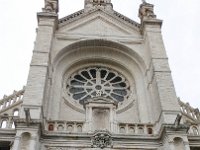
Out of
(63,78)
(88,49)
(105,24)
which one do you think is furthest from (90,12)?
(63,78)

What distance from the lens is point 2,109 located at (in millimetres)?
15219

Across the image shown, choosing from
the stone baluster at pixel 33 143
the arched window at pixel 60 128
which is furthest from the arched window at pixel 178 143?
the stone baluster at pixel 33 143

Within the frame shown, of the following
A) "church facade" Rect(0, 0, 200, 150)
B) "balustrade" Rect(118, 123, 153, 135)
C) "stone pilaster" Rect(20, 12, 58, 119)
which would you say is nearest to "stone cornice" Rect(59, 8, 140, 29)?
"church facade" Rect(0, 0, 200, 150)

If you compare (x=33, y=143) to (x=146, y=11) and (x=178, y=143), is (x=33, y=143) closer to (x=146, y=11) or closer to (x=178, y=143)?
(x=178, y=143)

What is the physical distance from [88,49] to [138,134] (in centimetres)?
626

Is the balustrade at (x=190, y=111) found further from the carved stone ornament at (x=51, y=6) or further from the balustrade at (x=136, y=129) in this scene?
the carved stone ornament at (x=51, y=6)

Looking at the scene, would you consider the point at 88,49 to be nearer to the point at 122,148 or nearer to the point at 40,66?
the point at 40,66

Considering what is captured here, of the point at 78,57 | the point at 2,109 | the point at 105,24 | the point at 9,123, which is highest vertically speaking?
the point at 105,24

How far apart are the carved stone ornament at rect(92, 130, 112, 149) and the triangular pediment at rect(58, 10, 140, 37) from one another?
6.95m

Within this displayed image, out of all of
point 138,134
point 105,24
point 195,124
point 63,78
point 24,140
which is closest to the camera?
point 24,140

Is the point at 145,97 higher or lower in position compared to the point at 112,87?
lower

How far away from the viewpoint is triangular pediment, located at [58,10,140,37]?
1889 centimetres

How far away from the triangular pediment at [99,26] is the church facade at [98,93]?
0.17 ft

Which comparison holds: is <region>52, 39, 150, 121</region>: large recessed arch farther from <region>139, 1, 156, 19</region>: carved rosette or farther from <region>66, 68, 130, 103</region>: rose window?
<region>139, 1, 156, 19</region>: carved rosette
